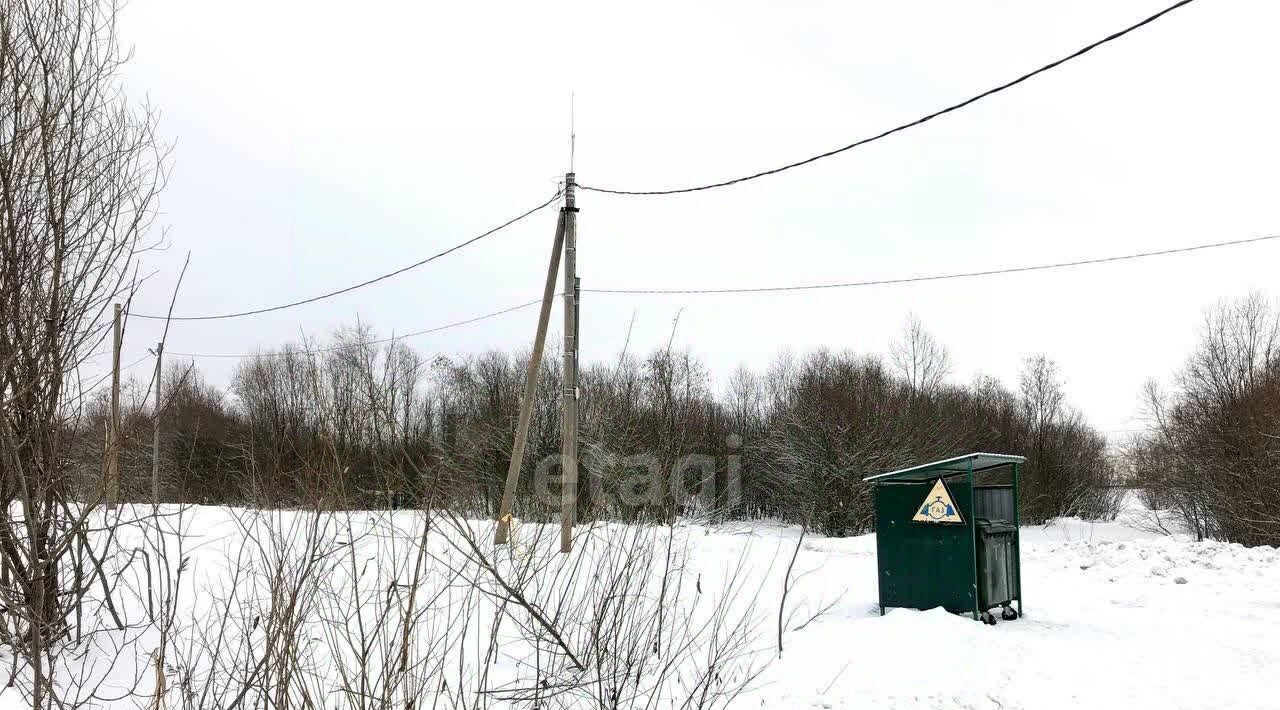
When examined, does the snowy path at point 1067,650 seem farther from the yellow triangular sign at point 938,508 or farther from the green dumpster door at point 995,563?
the yellow triangular sign at point 938,508

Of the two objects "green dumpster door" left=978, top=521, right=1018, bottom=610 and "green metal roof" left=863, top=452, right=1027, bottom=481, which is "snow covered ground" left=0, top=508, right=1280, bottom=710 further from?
"green metal roof" left=863, top=452, right=1027, bottom=481

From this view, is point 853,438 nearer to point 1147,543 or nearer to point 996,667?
point 1147,543

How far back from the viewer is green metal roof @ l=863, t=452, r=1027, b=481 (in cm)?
912

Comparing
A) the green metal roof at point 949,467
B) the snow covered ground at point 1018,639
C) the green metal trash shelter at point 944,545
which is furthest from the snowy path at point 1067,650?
the green metal roof at point 949,467

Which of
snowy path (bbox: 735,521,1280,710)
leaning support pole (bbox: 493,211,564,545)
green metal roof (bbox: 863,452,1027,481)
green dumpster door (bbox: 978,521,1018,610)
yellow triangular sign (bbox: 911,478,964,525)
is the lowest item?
snowy path (bbox: 735,521,1280,710)

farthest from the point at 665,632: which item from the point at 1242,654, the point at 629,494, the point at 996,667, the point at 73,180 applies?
the point at 73,180

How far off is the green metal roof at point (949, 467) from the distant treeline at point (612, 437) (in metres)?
2.19

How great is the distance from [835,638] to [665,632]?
5.60 feet

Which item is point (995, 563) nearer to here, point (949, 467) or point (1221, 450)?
point (949, 467)

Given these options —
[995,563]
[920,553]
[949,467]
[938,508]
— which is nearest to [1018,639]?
[995,563]

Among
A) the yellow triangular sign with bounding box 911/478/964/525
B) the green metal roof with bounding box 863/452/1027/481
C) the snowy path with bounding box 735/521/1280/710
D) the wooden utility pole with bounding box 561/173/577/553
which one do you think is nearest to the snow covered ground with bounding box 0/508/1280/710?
the snowy path with bounding box 735/521/1280/710

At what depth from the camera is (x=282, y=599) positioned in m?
2.93

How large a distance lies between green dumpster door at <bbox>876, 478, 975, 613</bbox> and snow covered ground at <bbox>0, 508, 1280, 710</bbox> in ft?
0.91

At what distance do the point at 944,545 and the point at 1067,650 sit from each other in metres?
1.62
